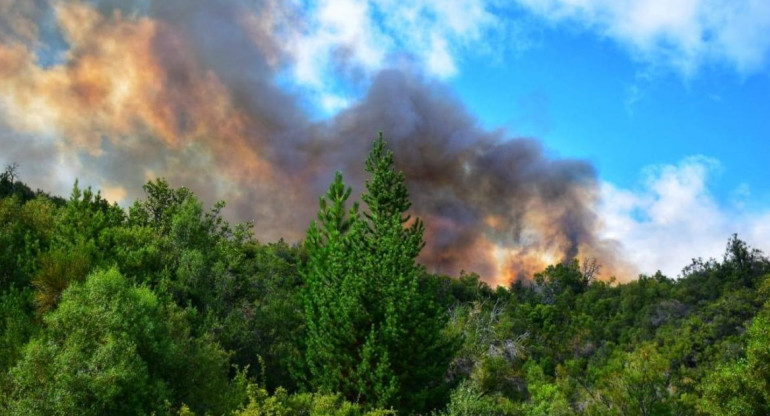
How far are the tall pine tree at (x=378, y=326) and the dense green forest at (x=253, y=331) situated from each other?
12cm

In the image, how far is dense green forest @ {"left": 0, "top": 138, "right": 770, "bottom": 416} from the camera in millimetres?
26625

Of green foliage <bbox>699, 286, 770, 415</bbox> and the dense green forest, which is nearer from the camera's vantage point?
the dense green forest

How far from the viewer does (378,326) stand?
129ft

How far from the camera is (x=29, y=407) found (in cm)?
2334

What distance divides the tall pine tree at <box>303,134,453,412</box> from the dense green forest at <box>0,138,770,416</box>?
12 cm

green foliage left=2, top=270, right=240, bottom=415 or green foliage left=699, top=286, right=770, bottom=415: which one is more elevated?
green foliage left=699, top=286, right=770, bottom=415

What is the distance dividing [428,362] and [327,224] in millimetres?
15287

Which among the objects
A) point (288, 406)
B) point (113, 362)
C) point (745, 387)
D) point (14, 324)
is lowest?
point (288, 406)

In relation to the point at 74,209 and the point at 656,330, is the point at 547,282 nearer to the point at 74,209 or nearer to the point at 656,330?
the point at 656,330

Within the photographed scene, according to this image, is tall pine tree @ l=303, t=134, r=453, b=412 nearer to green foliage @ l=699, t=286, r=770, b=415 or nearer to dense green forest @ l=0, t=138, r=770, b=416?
dense green forest @ l=0, t=138, r=770, b=416

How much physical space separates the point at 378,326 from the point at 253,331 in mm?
10415

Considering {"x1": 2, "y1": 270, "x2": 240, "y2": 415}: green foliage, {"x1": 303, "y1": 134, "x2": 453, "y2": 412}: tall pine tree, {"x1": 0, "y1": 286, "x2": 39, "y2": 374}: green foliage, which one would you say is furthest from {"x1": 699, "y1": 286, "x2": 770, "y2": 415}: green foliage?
{"x1": 0, "y1": 286, "x2": 39, "y2": 374}: green foliage

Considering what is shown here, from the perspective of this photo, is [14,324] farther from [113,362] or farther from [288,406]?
[288,406]

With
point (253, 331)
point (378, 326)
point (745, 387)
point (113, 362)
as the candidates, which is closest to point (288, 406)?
point (113, 362)
